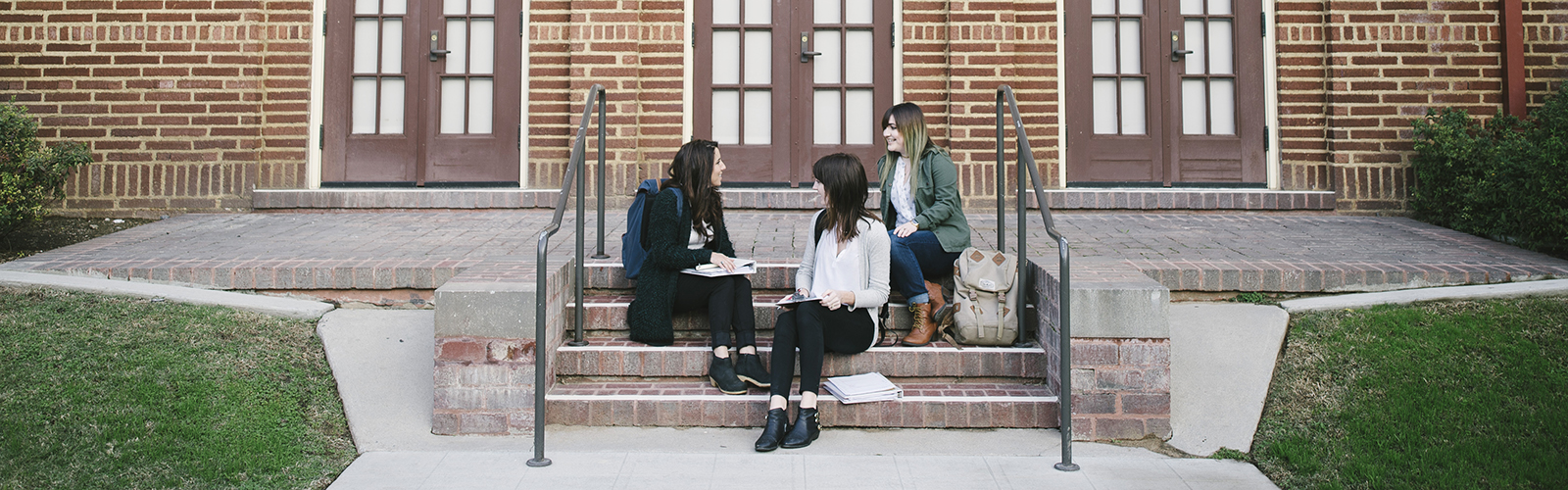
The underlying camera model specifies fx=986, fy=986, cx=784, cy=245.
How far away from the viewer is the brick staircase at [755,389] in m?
3.90

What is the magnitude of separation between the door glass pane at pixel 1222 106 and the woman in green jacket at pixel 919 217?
4201 mm

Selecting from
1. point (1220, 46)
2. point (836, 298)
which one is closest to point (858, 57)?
point (1220, 46)

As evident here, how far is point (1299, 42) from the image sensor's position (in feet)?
25.0

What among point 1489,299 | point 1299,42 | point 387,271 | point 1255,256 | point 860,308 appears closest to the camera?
point 860,308

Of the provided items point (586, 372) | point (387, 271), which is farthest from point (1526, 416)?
point (387, 271)

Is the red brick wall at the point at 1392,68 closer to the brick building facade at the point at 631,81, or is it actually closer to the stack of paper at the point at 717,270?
the brick building facade at the point at 631,81

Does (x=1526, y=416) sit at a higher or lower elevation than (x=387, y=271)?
lower

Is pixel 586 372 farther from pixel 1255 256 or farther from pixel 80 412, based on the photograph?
pixel 1255 256

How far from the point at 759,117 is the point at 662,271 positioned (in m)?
3.79

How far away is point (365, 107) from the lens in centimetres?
787

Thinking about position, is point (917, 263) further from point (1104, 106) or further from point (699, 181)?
point (1104, 106)

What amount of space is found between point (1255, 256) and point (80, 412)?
552cm

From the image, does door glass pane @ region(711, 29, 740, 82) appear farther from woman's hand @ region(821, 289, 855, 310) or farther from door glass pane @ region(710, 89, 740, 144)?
woman's hand @ region(821, 289, 855, 310)

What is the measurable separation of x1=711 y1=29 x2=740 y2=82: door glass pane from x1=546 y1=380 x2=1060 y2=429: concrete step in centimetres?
432
